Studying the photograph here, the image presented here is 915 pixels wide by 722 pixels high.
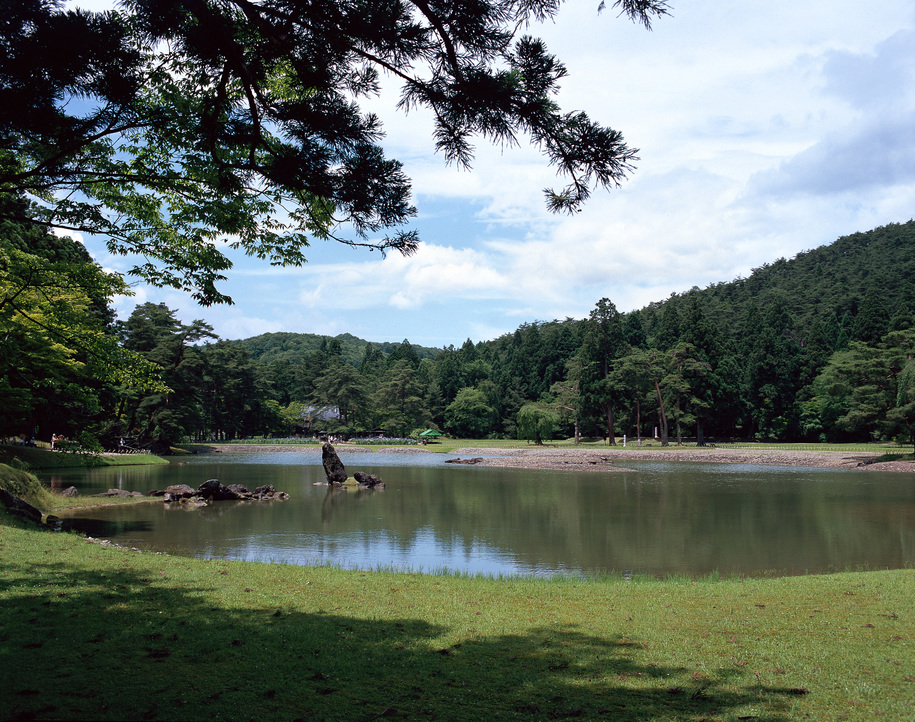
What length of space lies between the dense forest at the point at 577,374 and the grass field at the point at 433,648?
5074mm

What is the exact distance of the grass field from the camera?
3.81m

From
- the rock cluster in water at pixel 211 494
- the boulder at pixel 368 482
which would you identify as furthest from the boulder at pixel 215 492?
the boulder at pixel 368 482

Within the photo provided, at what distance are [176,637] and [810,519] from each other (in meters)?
17.4

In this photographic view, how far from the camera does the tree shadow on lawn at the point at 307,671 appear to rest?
146 inches

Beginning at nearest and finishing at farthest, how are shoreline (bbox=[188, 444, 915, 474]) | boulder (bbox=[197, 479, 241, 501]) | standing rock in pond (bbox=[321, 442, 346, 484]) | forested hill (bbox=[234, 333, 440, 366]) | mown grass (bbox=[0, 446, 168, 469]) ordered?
1. boulder (bbox=[197, 479, 241, 501])
2. mown grass (bbox=[0, 446, 168, 469])
3. standing rock in pond (bbox=[321, 442, 346, 484])
4. shoreline (bbox=[188, 444, 915, 474])
5. forested hill (bbox=[234, 333, 440, 366])

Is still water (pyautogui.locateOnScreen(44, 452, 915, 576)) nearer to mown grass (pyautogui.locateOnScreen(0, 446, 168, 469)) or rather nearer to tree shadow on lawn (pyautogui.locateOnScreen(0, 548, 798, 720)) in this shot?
mown grass (pyautogui.locateOnScreen(0, 446, 168, 469))

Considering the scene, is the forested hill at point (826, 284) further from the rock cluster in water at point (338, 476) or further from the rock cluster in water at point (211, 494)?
the rock cluster in water at point (211, 494)

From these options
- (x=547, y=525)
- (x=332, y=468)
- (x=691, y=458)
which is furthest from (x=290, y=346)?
(x=547, y=525)

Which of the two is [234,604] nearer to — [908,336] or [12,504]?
[12,504]

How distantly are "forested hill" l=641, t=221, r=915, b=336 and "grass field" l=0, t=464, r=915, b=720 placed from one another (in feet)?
204

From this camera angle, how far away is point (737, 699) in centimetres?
406

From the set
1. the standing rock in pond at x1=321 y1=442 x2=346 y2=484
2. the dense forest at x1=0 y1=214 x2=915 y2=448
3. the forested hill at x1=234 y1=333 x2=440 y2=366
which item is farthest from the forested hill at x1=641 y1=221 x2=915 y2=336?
the forested hill at x1=234 y1=333 x2=440 y2=366

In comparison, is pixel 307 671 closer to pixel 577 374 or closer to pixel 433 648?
pixel 433 648

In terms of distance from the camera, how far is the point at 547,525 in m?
16.6
